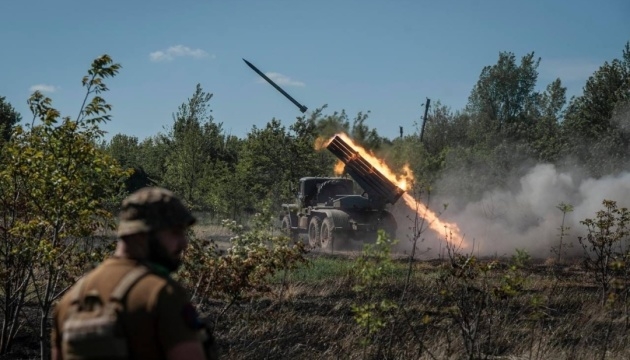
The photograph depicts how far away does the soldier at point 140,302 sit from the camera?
2574 millimetres

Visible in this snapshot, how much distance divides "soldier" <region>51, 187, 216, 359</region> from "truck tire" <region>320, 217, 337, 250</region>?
20123 mm

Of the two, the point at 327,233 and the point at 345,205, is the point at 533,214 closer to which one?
the point at 345,205

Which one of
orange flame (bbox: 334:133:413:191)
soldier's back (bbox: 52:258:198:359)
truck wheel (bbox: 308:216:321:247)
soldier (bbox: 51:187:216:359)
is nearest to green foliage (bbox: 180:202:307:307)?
soldier (bbox: 51:187:216:359)

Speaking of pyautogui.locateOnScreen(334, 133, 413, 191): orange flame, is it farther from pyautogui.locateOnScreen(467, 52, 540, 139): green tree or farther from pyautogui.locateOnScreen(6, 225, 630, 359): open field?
pyautogui.locateOnScreen(467, 52, 540, 139): green tree

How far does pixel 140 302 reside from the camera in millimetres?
2592

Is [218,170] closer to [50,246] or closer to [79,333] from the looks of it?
[50,246]

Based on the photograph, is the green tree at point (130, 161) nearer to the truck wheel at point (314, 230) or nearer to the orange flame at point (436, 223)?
the truck wheel at point (314, 230)

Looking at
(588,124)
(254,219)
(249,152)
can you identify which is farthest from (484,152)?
(254,219)

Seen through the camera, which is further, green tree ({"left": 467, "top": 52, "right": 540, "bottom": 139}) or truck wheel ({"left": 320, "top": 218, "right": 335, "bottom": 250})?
green tree ({"left": 467, "top": 52, "right": 540, "bottom": 139})

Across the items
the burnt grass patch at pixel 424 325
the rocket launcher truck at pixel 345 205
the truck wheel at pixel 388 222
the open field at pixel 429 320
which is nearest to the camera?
the open field at pixel 429 320

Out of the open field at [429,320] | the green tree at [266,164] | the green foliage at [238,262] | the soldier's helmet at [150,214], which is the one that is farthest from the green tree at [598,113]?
the soldier's helmet at [150,214]

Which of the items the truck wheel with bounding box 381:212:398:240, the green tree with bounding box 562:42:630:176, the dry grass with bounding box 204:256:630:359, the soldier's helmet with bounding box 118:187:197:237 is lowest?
the dry grass with bounding box 204:256:630:359

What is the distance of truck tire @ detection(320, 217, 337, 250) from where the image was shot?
23234mm

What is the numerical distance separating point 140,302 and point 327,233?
2135 centimetres
